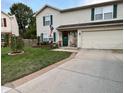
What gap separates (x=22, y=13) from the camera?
140ft

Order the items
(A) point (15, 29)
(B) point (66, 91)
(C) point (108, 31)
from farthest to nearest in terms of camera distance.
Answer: (A) point (15, 29) < (C) point (108, 31) < (B) point (66, 91)

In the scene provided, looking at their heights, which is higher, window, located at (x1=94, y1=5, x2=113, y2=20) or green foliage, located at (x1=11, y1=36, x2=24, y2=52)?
window, located at (x1=94, y1=5, x2=113, y2=20)

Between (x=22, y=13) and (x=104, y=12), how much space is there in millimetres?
31858

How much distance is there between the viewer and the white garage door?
1430 cm

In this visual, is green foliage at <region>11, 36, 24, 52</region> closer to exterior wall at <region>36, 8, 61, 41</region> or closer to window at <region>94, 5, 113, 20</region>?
exterior wall at <region>36, 8, 61, 41</region>

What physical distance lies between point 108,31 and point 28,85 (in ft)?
37.7

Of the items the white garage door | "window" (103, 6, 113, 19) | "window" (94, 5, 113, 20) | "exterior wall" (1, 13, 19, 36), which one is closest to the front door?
the white garage door

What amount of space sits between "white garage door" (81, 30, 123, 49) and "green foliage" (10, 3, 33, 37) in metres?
29.9

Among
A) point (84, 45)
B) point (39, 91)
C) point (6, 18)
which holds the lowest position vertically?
point (39, 91)

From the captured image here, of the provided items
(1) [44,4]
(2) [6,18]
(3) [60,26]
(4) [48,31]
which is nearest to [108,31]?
(3) [60,26]

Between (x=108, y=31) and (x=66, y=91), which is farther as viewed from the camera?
(x=108, y=31)

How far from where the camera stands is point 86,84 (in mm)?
5105

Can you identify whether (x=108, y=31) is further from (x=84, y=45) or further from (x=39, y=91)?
(x=39, y=91)

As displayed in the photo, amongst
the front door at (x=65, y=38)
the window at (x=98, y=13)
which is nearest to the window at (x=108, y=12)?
the window at (x=98, y=13)
